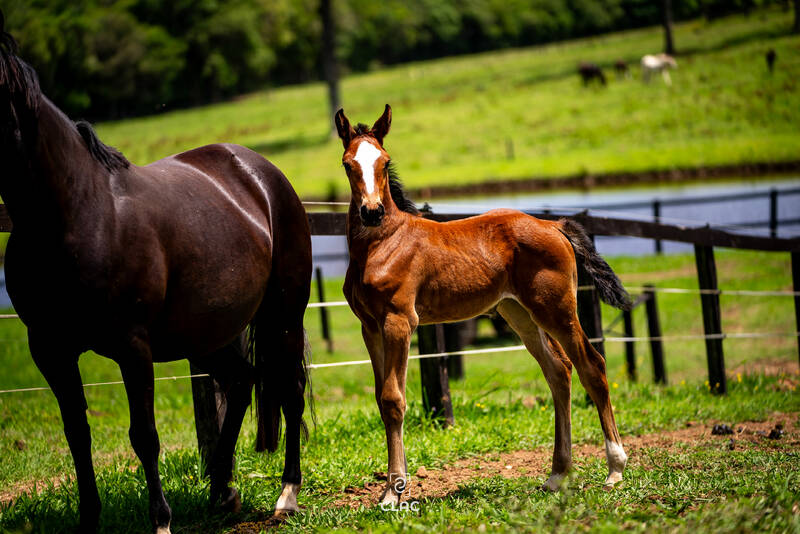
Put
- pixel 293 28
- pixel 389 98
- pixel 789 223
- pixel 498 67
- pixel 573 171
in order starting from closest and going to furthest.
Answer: pixel 789 223 → pixel 573 171 → pixel 389 98 → pixel 498 67 → pixel 293 28

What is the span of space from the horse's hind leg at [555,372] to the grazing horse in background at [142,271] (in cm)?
133

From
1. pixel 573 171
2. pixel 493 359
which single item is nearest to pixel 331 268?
pixel 493 359

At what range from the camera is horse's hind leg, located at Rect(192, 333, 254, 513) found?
402 centimetres

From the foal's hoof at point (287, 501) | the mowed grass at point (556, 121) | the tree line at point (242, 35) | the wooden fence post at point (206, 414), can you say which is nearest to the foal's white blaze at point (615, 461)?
the foal's hoof at point (287, 501)

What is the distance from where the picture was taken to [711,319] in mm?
7906

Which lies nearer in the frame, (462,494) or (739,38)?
(462,494)

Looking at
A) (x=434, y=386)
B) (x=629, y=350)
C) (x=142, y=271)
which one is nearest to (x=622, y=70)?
A: (x=629, y=350)

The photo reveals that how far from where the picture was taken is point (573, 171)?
29.4m

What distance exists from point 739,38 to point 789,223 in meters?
26.3

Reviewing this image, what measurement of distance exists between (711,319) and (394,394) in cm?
529

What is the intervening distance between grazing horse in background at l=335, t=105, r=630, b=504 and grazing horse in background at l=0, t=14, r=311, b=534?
54 cm

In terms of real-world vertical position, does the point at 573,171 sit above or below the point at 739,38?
below

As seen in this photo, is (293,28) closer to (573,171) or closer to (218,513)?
(573,171)

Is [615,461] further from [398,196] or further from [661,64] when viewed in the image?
[661,64]
